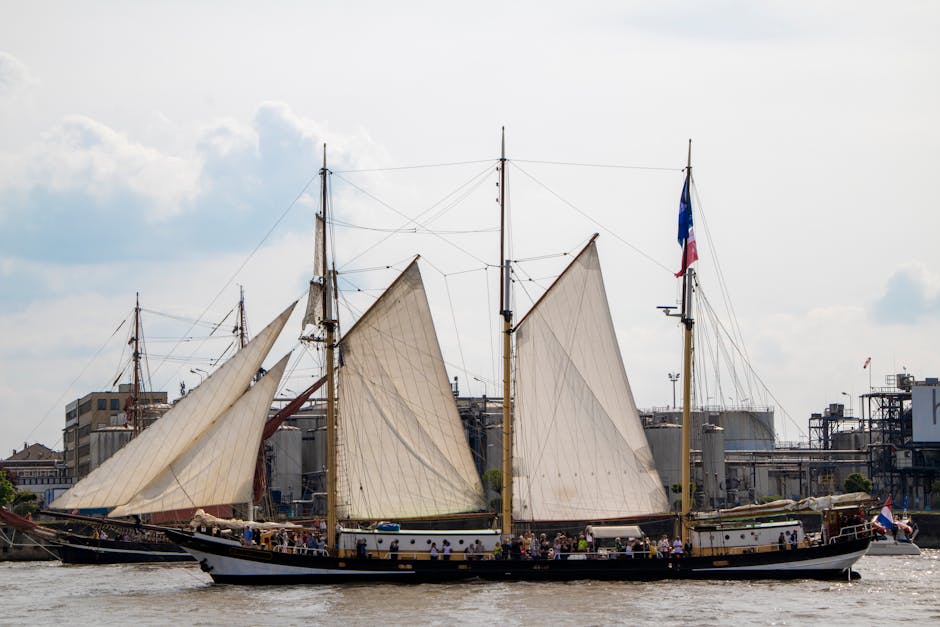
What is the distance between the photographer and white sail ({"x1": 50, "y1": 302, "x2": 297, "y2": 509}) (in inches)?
3039

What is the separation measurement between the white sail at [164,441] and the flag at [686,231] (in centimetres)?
2456

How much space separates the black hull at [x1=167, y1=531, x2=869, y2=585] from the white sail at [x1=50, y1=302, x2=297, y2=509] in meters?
4.93

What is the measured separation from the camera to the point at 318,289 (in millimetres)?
83250

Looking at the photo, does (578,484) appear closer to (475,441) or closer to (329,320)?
(329,320)

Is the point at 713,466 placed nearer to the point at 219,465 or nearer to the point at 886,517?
the point at 886,517

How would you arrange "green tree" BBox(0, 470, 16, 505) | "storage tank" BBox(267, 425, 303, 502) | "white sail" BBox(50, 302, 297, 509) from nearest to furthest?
"white sail" BBox(50, 302, 297, 509)
"green tree" BBox(0, 470, 16, 505)
"storage tank" BBox(267, 425, 303, 502)

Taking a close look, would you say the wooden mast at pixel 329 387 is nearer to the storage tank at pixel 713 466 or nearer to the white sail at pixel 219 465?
the white sail at pixel 219 465


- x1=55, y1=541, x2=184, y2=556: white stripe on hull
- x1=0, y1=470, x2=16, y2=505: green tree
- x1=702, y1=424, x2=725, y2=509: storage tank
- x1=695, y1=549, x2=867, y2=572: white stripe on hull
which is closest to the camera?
x1=695, y1=549, x2=867, y2=572: white stripe on hull

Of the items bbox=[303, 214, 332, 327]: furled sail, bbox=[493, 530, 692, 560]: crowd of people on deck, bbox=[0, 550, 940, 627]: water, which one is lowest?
bbox=[0, 550, 940, 627]: water

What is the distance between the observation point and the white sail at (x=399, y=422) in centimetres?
8075

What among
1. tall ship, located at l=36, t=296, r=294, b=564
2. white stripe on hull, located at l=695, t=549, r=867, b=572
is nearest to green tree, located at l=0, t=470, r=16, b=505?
tall ship, located at l=36, t=296, r=294, b=564

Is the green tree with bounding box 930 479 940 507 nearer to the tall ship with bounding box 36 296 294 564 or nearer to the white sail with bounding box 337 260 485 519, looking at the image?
the white sail with bounding box 337 260 485 519

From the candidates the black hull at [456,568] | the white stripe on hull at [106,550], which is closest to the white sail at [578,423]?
the black hull at [456,568]

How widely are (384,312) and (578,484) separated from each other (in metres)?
14.4
